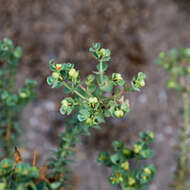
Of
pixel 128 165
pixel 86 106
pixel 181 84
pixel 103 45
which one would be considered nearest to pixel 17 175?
pixel 86 106

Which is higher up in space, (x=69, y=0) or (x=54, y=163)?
(x=69, y=0)

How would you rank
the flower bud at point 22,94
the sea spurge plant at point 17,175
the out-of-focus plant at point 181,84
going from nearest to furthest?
1. the sea spurge plant at point 17,175
2. the flower bud at point 22,94
3. the out-of-focus plant at point 181,84

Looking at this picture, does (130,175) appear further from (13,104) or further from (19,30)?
(19,30)

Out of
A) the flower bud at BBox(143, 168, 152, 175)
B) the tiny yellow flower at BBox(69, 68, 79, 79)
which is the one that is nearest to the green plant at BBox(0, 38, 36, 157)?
the tiny yellow flower at BBox(69, 68, 79, 79)

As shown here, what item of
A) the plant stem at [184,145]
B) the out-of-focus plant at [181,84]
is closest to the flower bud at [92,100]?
the out-of-focus plant at [181,84]

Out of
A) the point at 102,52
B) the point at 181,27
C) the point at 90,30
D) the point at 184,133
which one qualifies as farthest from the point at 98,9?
the point at 102,52

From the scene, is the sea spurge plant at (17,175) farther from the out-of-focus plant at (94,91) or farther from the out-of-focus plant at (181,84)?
the out-of-focus plant at (181,84)
